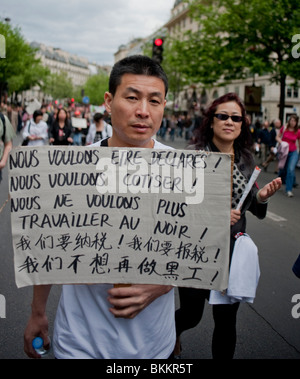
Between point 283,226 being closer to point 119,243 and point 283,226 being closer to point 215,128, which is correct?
point 215,128

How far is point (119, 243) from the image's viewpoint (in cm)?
194

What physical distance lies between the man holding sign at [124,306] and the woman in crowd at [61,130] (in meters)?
9.64

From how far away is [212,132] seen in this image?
3.45 metres

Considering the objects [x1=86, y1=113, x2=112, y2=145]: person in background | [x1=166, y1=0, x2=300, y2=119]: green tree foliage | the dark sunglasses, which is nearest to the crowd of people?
the dark sunglasses

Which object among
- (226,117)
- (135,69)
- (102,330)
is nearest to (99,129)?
(226,117)

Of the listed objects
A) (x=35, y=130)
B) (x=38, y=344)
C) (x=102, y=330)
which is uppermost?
(x=35, y=130)

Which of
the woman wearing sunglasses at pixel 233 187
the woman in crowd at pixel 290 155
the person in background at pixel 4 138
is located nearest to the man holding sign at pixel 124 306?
the woman wearing sunglasses at pixel 233 187

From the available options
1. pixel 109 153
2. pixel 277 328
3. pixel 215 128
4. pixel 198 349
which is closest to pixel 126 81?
pixel 109 153

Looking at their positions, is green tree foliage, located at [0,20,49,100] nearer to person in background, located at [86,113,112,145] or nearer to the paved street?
person in background, located at [86,113,112,145]

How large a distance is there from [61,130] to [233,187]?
910 cm

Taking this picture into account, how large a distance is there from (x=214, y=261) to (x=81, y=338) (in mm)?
635

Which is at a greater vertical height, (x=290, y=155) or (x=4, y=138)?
(x=4, y=138)

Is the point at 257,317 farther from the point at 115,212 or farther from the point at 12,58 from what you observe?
the point at 12,58

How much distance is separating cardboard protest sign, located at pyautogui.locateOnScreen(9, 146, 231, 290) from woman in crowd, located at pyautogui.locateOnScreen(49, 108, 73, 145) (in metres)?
9.79
